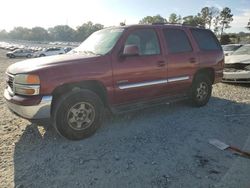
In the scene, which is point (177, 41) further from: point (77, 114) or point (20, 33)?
point (20, 33)

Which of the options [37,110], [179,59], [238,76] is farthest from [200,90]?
[37,110]

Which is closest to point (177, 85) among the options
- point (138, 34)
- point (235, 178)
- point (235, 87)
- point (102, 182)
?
point (138, 34)

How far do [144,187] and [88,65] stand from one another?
219 cm

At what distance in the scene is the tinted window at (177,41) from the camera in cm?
572

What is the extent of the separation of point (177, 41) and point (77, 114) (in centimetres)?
282

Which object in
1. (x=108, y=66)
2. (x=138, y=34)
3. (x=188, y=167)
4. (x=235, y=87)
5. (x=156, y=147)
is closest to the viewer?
(x=188, y=167)

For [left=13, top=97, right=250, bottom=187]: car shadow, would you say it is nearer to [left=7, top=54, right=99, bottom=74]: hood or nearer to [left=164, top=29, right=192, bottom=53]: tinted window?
[left=7, top=54, right=99, bottom=74]: hood

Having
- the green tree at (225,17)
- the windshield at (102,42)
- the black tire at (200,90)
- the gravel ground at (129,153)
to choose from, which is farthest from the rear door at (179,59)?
the green tree at (225,17)

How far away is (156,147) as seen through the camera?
432cm

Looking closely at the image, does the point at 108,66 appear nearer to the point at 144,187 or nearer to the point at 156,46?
the point at 156,46

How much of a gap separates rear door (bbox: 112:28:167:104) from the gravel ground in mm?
635

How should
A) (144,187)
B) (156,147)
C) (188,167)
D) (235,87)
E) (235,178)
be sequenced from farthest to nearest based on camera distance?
(235,87) < (156,147) < (188,167) < (235,178) < (144,187)

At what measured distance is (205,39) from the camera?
6746 millimetres

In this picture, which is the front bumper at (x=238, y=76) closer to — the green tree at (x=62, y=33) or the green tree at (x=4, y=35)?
the green tree at (x=62, y=33)
